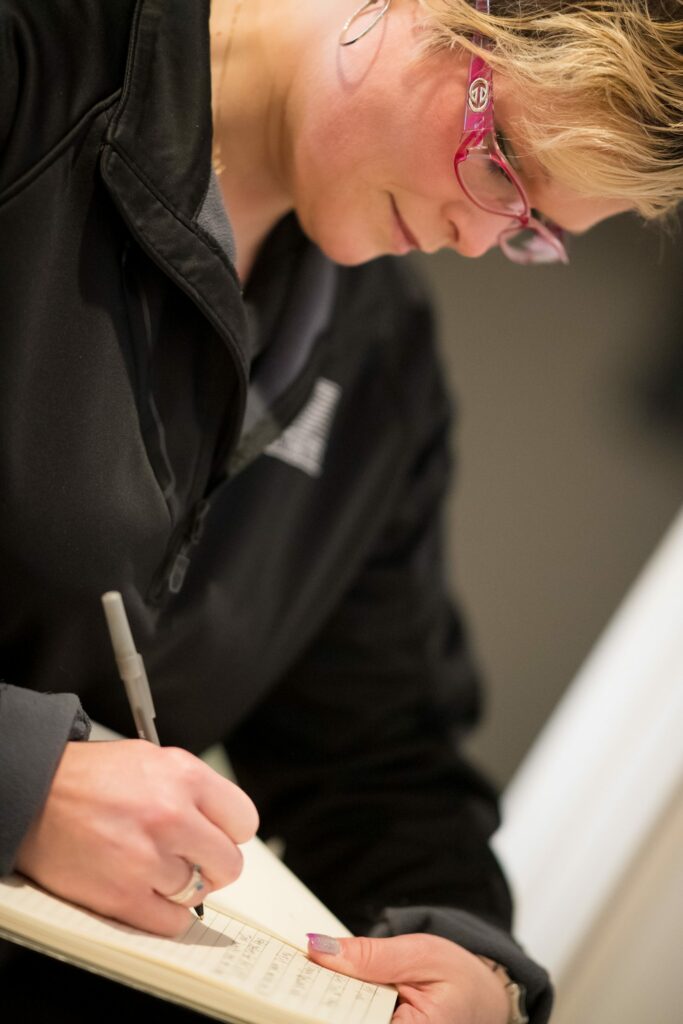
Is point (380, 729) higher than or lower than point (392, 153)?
lower

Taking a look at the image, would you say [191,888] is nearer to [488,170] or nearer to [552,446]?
[488,170]

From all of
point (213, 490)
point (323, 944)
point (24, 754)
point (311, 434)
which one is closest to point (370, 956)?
point (323, 944)

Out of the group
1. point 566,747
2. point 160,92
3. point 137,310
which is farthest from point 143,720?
point 566,747

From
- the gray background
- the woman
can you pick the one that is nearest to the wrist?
the woman

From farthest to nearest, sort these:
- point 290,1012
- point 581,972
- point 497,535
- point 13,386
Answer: point 497,535 → point 581,972 → point 13,386 → point 290,1012

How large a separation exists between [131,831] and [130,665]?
98 millimetres

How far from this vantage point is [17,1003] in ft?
2.47

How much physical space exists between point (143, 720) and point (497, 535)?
1008 mm

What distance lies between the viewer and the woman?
0.60 meters

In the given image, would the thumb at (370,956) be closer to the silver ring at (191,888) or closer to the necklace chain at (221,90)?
the silver ring at (191,888)

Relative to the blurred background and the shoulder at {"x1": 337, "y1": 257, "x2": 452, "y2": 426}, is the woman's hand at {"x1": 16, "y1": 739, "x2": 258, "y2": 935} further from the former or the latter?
the blurred background

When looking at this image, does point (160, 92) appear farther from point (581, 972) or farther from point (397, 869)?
point (581, 972)

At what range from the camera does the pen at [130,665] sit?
61 cm

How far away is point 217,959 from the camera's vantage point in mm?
596
